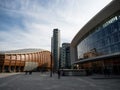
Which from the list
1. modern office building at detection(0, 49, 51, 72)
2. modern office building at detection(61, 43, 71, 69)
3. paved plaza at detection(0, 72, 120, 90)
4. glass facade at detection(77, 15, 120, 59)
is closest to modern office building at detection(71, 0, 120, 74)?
glass facade at detection(77, 15, 120, 59)

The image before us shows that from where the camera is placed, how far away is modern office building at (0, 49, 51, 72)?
6875 cm

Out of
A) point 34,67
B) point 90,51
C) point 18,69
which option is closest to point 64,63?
Answer: point 34,67

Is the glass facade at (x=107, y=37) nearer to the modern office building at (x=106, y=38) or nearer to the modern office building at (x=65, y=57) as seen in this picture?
the modern office building at (x=106, y=38)

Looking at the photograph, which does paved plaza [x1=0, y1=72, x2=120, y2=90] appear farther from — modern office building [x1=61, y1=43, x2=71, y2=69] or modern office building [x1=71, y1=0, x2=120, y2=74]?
modern office building [x1=61, y1=43, x2=71, y2=69]

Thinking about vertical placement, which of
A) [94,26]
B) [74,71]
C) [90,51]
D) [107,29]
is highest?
[94,26]

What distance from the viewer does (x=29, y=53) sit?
276ft

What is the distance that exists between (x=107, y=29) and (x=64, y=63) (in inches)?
4019

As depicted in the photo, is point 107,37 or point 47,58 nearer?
point 107,37

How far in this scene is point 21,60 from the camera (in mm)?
77312

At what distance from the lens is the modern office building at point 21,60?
68750 millimetres

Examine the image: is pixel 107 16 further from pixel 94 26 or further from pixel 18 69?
pixel 18 69

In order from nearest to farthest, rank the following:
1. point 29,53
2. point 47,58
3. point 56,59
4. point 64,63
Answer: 1. point 29,53
2. point 47,58
3. point 64,63
4. point 56,59

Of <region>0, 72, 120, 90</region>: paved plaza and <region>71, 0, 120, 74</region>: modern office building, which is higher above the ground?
<region>71, 0, 120, 74</region>: modern office building

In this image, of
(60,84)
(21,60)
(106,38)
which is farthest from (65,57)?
(60,84)
